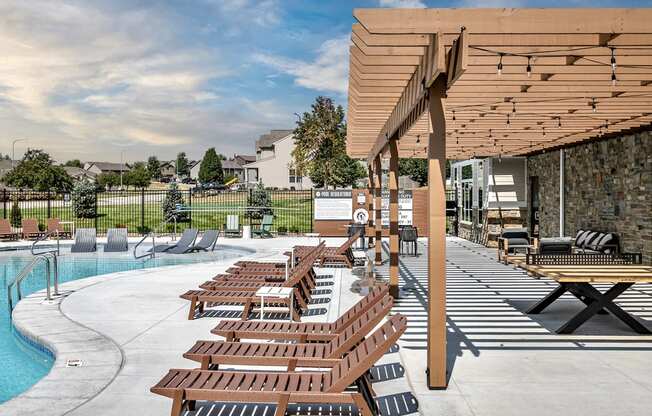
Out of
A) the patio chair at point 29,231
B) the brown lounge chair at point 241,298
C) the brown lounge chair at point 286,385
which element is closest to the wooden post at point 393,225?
the brown lounge chair at point 241,298

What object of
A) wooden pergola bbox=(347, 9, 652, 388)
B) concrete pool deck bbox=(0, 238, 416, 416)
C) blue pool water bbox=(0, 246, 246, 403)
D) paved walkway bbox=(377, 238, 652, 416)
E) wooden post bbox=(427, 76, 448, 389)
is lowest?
blue pool water bbox=(0, 246, 246, 403)

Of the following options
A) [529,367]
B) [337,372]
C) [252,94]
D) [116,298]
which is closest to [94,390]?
[337,372]

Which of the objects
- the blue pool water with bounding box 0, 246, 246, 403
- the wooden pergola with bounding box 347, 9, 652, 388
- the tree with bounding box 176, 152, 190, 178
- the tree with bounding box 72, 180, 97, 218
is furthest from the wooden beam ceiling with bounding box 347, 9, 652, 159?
the tree with bounding box 176, 152, 190, 178

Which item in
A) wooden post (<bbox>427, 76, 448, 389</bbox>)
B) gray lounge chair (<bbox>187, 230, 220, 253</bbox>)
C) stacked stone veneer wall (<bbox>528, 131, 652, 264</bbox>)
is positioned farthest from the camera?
gray lounge chair (<bbox>187, 230, 220, 253</bbox>)

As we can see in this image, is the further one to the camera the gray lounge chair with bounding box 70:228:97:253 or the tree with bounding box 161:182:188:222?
the tree with bounding box 161:182:188:222

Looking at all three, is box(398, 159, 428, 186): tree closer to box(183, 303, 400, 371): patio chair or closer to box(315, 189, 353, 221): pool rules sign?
box(315, 189, 353, 221): pool rules sign

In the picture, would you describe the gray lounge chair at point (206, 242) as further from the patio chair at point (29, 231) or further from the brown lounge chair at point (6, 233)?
the brown lounge chair at point (6, 233)

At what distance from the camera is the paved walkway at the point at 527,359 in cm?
440

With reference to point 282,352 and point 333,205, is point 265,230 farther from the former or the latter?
point 282,352

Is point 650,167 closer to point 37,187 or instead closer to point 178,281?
point 178,281

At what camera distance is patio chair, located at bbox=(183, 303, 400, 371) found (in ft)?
14.8

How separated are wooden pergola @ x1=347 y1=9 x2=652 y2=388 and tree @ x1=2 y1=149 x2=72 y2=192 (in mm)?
50438

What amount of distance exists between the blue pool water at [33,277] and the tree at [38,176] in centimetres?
3895

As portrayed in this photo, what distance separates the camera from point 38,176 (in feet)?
172
